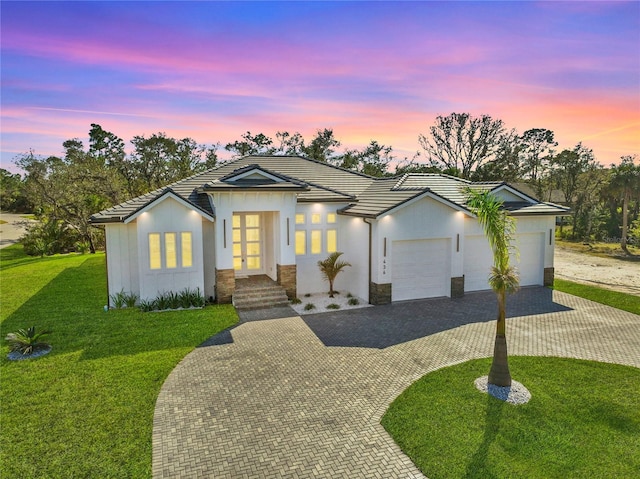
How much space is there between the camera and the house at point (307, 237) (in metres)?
15.3

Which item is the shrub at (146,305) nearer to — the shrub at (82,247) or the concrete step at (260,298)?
the concrete step at (260,298)

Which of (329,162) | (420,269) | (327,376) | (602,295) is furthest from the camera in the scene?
(329,162)

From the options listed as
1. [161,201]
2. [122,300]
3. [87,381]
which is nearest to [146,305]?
[122,300]

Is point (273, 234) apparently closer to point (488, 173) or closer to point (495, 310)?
A: point (495, 310)

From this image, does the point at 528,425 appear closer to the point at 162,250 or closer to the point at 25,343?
the point at 25,343

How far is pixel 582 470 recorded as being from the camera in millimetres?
6320

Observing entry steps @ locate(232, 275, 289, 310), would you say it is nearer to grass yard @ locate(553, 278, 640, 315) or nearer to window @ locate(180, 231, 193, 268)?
window @ locate(180, 231, 193, 268)

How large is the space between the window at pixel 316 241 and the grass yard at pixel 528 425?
8.95m

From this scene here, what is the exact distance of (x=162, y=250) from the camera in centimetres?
1527

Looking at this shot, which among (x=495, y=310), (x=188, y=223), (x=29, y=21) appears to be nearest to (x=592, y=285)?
(x=495, y=310)

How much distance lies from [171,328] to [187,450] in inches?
266

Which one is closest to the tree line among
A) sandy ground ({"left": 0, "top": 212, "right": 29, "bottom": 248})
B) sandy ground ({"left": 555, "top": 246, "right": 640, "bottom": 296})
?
sandy ground ({"left": 0, "top": 212, "right": 29, "bottom": 248})

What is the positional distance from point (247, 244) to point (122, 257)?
17.4ft

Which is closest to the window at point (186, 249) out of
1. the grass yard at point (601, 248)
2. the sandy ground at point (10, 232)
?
the sandy ground at point (10, 232)
